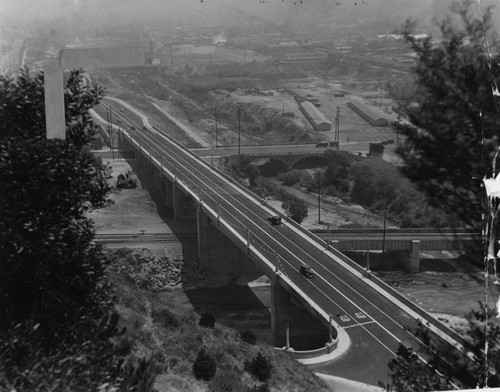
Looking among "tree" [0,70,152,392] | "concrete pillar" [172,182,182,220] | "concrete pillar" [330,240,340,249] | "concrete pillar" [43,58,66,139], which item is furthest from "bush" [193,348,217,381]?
"concrete pillar" [172,182,182,220]

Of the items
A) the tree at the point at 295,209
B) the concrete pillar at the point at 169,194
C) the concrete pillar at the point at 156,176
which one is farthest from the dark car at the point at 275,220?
the concrete pillar at the point at 156,176

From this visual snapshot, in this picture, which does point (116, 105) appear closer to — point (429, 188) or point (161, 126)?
point (161, 126)

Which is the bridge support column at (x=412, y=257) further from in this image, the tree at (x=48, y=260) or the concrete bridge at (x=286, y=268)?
the tree at (x=48, y=260)

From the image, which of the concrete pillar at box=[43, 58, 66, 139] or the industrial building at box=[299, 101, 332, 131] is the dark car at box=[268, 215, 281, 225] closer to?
the concrete pillar at box=[43, 58, 66, 139]

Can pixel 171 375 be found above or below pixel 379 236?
above

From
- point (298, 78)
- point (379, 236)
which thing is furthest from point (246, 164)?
point (298, 78)

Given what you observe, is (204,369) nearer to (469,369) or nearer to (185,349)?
(185,349)
